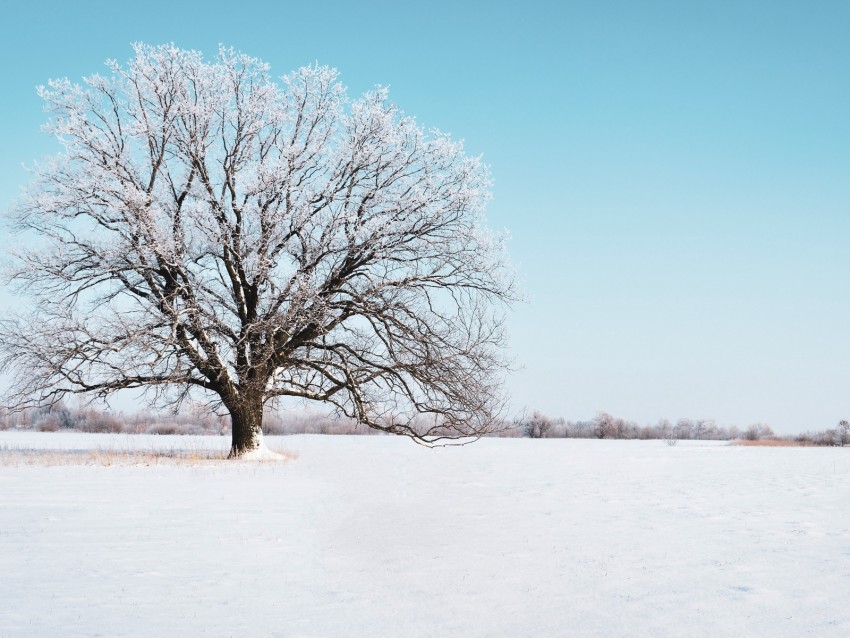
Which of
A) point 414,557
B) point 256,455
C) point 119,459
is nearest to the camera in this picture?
point 414,557

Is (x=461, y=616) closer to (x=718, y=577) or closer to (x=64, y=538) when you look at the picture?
(x=718, y=577)

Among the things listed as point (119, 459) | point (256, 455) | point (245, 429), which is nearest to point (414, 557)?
point (256, 455)

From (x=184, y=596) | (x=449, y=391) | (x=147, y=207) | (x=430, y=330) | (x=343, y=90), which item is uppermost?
(x=343, y=90)

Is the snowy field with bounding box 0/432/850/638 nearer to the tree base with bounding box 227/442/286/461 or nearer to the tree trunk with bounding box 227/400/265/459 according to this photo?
the tree base with bounding box 227/442/286/461

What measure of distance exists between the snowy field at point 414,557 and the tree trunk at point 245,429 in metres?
4.63

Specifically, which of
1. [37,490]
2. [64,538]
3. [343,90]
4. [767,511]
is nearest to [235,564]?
[64,538]

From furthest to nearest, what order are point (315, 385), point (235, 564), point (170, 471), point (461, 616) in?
1. point (315, 385)
2. point (170, 471)
3. point (235, 564)
4. point (461, 616)

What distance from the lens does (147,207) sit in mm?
19516

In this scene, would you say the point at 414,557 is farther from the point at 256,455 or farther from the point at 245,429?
the point at 245,429

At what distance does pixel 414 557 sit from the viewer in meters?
8.19

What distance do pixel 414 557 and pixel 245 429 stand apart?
13.0 metres

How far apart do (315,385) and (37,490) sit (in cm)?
882

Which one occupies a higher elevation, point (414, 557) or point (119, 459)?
point (119, 459)

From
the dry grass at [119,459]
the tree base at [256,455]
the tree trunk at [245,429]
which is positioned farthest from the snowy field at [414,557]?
the tree trunk at [245,429]
